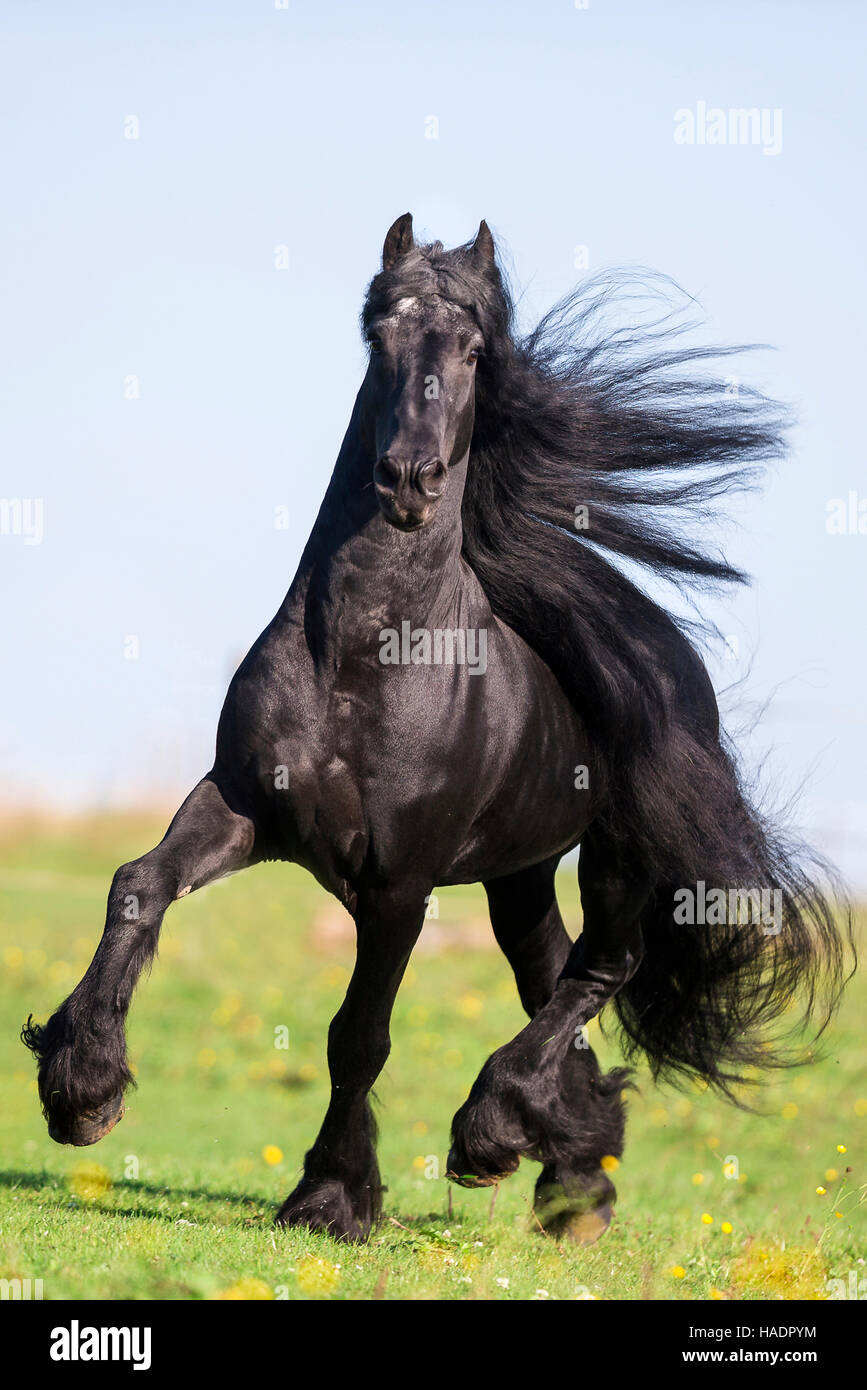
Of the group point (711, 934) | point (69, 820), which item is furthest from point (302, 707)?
point (69, 820)

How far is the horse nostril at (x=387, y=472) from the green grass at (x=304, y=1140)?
1777mm

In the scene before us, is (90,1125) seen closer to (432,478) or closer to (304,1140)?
(432,478)

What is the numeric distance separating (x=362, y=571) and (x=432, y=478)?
0.63 metres

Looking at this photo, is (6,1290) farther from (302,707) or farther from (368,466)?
(368,466)

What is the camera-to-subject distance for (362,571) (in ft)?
17.3

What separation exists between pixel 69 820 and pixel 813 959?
61.1 ft

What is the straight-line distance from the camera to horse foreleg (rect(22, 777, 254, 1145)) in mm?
4660

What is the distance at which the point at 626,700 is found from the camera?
6.12 metres

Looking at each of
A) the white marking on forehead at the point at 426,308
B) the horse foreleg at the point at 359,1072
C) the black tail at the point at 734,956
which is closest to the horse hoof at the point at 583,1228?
the black tail at the point at 734,956

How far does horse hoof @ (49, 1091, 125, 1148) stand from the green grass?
1.08 ft

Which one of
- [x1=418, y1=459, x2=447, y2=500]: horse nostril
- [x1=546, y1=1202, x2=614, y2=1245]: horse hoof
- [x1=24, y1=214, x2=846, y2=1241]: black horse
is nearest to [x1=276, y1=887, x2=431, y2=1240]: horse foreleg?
[x1=24, y1=214, x2=846, y2=1241]: black horse

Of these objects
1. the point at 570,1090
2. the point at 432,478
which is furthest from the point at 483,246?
the point at 570,1090

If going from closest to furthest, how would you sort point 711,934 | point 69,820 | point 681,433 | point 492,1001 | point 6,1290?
point 6,1290 < point 681,433 < point 711,934 < point 492,1001 < point 69,820
